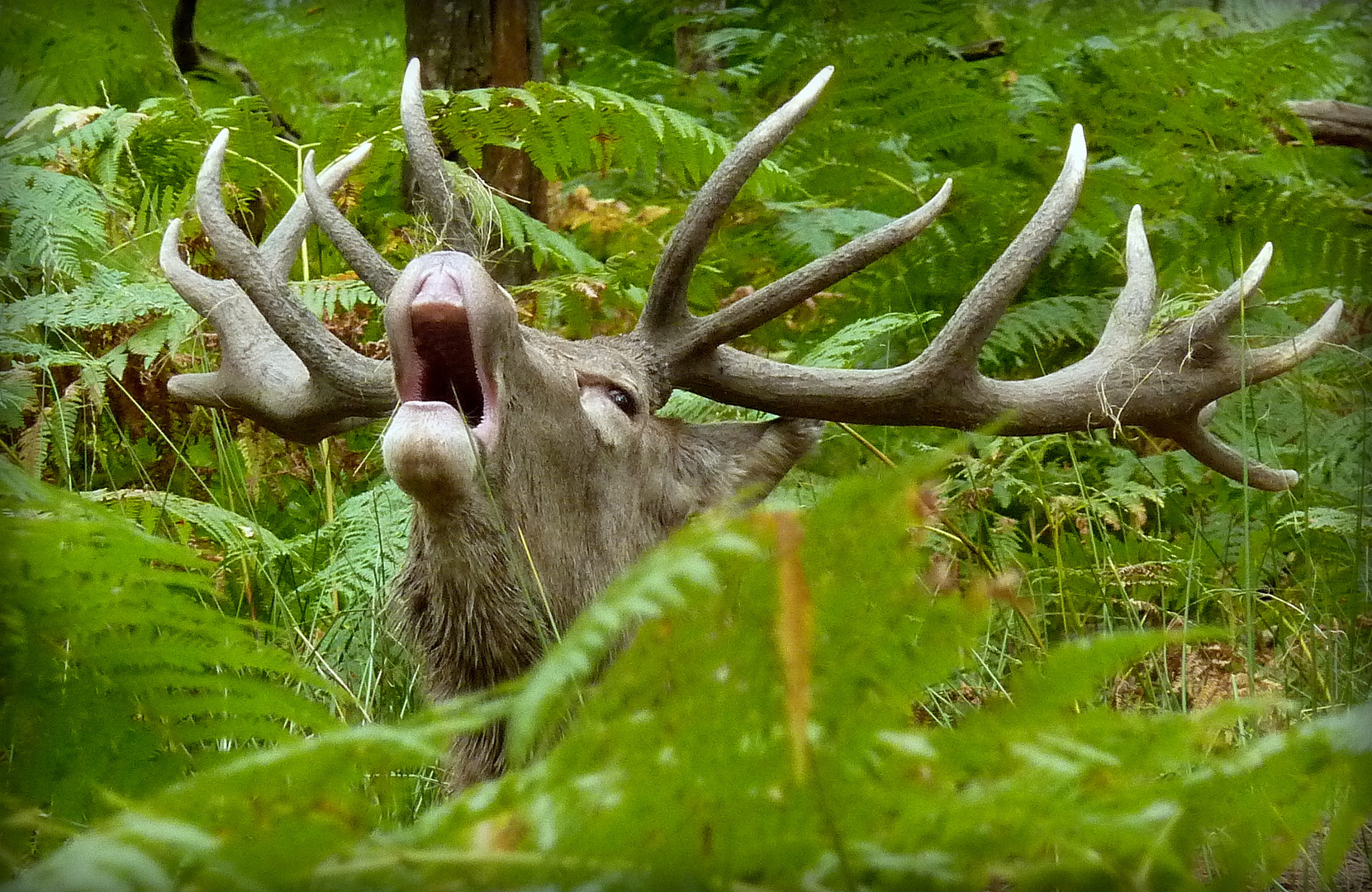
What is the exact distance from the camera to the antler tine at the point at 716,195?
3.37 m

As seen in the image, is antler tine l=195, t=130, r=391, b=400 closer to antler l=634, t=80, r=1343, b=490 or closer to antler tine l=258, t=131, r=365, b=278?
antler tine l=258, t=131, r=365, b=278

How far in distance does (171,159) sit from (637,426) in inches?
113

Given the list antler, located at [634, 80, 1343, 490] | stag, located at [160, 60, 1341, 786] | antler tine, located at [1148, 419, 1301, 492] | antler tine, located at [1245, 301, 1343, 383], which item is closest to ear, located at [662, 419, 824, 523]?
stag, located at [160, 60, 1341, 786]

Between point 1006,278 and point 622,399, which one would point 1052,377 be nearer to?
point 1006,278

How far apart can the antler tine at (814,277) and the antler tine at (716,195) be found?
0.15m

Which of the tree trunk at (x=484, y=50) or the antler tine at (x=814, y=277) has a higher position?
the tree trunk at (x=484, y=50)

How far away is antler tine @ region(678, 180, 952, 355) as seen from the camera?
3.39 metres

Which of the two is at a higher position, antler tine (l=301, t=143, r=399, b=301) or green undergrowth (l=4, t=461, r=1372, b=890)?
green undergrowth (l=4, t=461, r=1372, b=890)

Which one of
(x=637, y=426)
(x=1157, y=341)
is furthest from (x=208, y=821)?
(x=1157, y=341)

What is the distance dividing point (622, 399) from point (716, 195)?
607mm

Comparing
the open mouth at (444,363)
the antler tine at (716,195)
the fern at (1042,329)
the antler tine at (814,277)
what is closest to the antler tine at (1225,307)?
the antler tine at (814,277)

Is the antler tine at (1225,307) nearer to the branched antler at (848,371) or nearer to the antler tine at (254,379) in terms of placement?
the branched antler at (848,371)

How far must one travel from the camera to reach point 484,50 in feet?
18.2

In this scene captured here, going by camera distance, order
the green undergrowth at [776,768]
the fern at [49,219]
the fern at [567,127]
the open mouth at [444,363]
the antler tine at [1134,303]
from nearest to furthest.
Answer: the green undergrowth at [776,768] < the open mouth at [444,363] < the antler tine at [1134,303] < the fern at [49,219] < the fern at [567,127]
